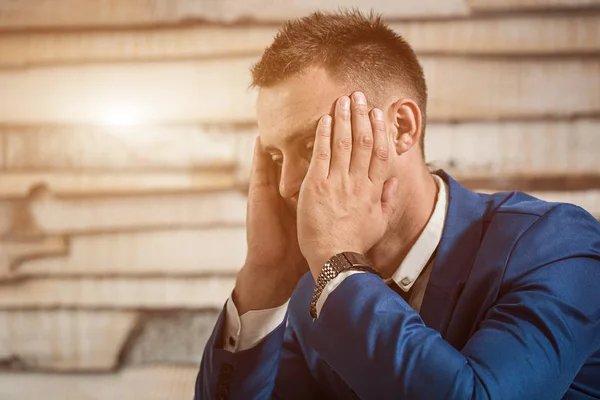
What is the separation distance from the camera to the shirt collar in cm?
141

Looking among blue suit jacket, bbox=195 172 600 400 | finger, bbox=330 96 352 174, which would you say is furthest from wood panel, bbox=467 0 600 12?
finger, bbox=330 96 352 174

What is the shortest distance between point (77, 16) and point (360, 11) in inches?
35.4

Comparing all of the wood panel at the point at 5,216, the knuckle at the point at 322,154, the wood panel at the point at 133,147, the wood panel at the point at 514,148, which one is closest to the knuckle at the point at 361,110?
the knuckle at the point at 322,154

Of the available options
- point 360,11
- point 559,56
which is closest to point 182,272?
point 360,11

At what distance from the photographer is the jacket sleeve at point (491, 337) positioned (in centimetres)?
98

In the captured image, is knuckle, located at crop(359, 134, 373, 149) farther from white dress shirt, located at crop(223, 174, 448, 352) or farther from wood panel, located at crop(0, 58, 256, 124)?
wood panel, located at crop(0, 58, 256, 124)

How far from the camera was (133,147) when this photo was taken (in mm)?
1733

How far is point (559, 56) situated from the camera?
1.62 m

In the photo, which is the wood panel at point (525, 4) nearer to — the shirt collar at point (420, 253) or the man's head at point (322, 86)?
the man's head at point (322, 86)

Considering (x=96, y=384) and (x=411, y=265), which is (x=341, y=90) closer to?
(x=411, y=265)

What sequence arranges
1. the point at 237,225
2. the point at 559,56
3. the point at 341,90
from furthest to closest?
1. the point at 237,225
2. the point at 559,56
3. the point at 341,90

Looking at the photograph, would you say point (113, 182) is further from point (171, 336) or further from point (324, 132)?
point (324, 132)

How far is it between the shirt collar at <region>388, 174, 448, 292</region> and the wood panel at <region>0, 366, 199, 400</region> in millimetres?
726

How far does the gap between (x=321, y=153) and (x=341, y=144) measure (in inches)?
1.9
